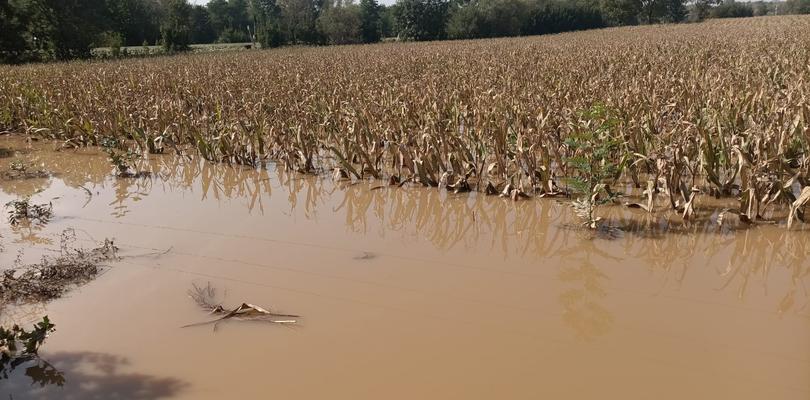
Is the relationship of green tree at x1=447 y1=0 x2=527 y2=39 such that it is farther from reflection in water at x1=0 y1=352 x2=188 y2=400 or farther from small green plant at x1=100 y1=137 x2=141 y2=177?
reflection in water at x1=0 y1=352 x2=188 y2=400

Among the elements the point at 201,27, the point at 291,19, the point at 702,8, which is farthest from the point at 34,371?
the point at 702,8

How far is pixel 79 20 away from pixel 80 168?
34.3 metres

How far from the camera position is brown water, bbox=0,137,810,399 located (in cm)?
328

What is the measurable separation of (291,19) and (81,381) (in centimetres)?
8175

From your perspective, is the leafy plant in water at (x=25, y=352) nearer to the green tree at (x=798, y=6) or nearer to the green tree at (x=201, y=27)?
the green tree at (x=201, y=27)

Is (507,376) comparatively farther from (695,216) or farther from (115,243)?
(115,243)

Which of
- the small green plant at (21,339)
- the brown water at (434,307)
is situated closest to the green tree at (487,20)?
the brown water at (434,307)

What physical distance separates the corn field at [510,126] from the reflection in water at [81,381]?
3.79 metres

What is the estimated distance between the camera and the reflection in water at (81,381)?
10.9 feet

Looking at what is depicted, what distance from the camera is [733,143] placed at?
5.77 metres

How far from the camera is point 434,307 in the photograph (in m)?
4.06

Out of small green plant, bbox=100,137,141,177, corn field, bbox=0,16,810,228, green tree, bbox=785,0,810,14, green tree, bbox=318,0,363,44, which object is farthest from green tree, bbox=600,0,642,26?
small green plant, bbox=100,137,141,177

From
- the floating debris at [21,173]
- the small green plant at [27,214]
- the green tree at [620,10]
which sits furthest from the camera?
the green tree at [620,10]

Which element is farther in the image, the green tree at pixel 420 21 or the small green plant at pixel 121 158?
the green tree at pixel 420 21
